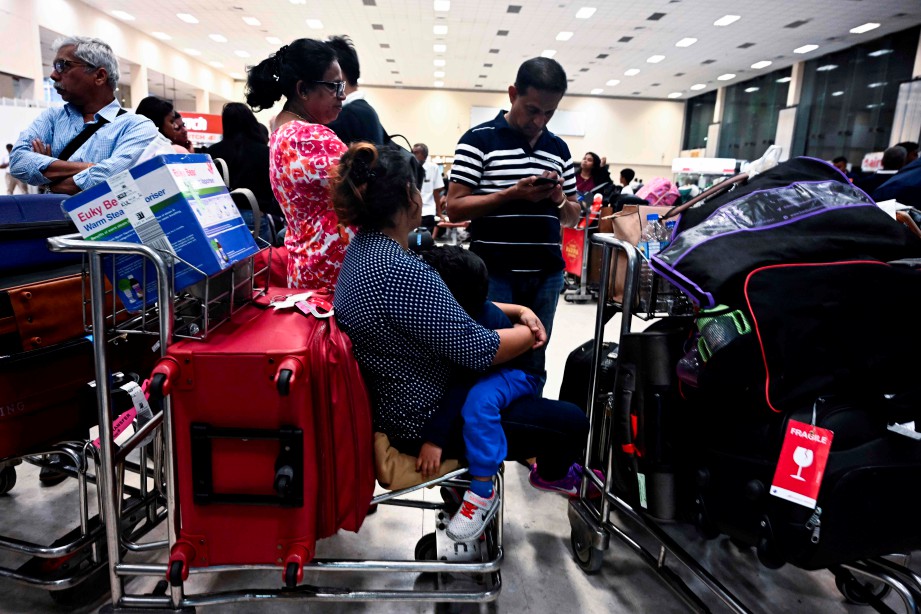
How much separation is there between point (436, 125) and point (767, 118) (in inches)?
451

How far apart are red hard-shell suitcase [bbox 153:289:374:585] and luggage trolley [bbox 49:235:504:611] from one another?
0.03 metres

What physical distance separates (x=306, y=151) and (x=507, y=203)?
74 centimetres

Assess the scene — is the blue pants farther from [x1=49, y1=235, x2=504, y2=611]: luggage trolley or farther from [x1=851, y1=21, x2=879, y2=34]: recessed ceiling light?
[x1=851, y1=21, x2=879, y2=34]: recessed ceiling light

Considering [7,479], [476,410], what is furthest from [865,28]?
[7,479]

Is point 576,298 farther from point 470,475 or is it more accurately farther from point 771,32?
point 771,32

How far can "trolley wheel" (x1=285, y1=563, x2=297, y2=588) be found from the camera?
1146 mm

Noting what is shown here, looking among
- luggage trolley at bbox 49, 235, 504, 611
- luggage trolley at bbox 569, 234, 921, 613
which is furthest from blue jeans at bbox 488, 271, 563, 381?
luggage trolley at bbox 49, 235, 504, 611

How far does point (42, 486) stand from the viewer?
2.07 metres

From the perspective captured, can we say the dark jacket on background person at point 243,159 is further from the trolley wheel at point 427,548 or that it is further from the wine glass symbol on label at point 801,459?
the wine glass symbol on label at point 801,459

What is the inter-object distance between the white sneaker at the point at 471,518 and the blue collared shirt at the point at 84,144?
1545 mm

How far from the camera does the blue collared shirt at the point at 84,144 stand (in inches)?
74.6

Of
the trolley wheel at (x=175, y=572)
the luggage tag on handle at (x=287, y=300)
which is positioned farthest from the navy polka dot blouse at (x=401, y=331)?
the trolley wheel at (x=175, y=572)

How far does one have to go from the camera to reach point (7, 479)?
78.2 inches

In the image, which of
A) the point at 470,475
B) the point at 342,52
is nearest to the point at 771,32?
the point at 342,52
